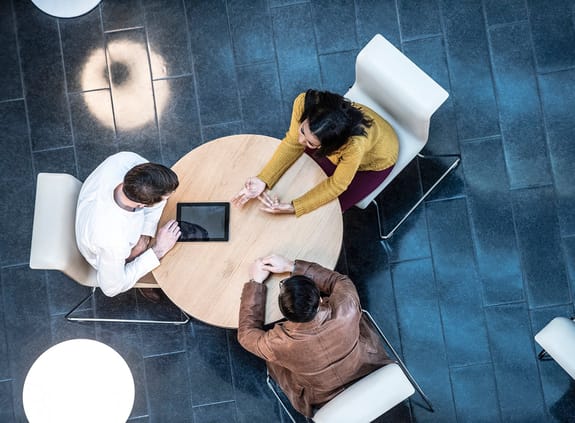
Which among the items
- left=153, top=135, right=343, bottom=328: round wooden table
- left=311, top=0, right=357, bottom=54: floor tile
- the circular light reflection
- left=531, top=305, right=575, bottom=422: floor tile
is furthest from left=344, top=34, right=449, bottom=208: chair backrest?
left=531, top=305, right=575, bottom=422: floor tile

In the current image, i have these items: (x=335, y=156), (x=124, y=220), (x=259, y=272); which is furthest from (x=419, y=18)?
→ (x=124, y=220)

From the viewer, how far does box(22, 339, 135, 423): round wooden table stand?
1951 mm

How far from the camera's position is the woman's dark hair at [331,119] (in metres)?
2.29

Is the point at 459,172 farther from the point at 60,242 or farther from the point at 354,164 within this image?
the point at 60,242

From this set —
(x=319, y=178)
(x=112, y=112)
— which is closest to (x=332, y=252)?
(x=319, y=178)

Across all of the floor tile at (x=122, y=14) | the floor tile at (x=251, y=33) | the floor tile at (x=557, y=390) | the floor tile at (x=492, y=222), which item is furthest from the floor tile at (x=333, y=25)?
the floor tile at (x=557, y=390)

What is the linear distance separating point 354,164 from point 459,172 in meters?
1.16

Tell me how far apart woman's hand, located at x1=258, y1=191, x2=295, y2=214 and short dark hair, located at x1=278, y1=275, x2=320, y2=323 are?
0.48m

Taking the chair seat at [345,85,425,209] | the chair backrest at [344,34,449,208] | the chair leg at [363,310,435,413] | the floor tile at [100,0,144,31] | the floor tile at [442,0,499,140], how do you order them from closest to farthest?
the chair backrest at [344,34,449,208]
the chair seat at [345,85,425,209]
the chair leg at [363,310,435,413]
the floor tile at [442,0,499,140]
the floor tile at [100,0,144,31]

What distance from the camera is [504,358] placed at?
325 centimetres

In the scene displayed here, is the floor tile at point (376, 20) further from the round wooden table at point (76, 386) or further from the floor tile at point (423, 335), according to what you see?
the round wooden table at point (76, 386)

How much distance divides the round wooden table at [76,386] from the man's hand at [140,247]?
25.9 inches

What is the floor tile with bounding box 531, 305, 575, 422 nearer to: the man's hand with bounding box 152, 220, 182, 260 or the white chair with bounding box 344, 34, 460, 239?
the white chair with bounding box 344, 34, 460, 239

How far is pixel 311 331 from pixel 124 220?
908mm
